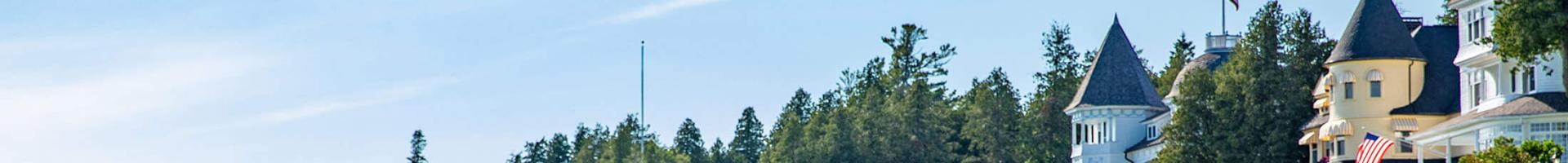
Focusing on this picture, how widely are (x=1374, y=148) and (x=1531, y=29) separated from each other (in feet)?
15.2

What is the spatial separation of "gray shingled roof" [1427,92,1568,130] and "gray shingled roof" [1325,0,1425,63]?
604 cm

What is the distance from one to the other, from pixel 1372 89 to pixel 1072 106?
2129 cm

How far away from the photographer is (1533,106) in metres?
61.2

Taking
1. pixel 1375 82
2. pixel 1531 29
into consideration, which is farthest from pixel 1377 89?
pixel 1531 29

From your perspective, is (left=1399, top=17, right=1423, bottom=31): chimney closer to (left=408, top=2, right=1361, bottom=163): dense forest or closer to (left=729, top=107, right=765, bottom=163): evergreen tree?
(left=408, top=2, right=1361, bottom=163): dense forest

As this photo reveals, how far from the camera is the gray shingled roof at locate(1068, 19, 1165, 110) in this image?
89.6m

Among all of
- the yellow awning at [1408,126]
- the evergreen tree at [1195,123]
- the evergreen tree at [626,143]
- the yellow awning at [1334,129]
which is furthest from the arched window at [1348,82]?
the evergreen tree at [626,143]

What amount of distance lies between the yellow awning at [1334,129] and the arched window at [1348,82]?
24.9 inches

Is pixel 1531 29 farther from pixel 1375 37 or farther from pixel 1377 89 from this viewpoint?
pixel 1377 89

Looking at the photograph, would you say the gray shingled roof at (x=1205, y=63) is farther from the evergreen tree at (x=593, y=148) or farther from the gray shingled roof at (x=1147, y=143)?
the evergreen tree at (x=593, y=148)

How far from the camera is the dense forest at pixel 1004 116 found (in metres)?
71.7

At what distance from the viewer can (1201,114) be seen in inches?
2899

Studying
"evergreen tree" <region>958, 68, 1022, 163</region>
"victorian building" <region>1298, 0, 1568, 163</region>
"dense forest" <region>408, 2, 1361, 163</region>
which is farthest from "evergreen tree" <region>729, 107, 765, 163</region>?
"victorian building" <region>1298, 0, 1568, 163</region>

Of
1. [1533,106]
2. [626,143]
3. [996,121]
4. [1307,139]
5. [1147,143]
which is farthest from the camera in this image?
[626,143]
